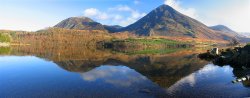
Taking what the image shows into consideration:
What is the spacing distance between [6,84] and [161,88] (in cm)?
3700

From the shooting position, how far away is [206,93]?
54.7 metres

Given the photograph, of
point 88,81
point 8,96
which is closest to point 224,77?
point 88,81

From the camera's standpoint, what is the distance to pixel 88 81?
6956 centimetres

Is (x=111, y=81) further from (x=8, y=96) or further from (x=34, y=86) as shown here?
(x=8, y=96)

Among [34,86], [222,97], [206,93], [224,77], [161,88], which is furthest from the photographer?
[224,77]

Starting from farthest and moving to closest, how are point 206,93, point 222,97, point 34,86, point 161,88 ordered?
point 34,86 → point 161,88 → point 206,93 → point 222,97

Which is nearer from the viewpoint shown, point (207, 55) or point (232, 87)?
point (232, 87)

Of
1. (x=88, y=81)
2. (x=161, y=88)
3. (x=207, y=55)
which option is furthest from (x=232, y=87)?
(x=207, y=55)

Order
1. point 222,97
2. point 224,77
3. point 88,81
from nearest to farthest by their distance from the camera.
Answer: point 222,97 → point 88,81 → point 224,77

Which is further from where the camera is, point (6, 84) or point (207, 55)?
point (207, 55)

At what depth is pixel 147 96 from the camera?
52.2m

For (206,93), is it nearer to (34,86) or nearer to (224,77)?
(224,77)

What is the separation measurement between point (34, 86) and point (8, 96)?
10.5 metres

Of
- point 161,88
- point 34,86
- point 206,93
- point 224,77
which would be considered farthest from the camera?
point 224,77
